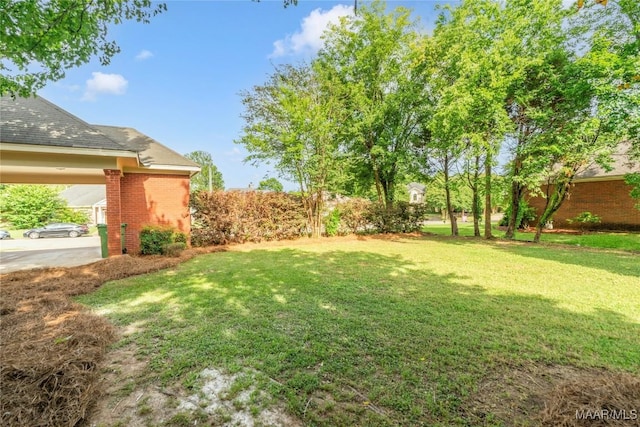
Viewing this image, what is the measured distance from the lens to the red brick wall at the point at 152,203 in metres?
9.95

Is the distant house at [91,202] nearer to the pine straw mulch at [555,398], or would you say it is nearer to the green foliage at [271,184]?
the green foliage at [271,184]

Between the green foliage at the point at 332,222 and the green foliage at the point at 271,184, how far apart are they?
283 cm

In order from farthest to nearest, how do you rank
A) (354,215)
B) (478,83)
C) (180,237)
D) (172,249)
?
(354,215) < (478,83) < (180,237) < (172,249)

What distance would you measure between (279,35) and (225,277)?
718 centimetres

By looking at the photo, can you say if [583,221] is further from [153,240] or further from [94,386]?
[153,240]

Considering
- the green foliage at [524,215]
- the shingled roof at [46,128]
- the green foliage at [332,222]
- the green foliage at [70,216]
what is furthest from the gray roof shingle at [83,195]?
the green foliage at [524,215]

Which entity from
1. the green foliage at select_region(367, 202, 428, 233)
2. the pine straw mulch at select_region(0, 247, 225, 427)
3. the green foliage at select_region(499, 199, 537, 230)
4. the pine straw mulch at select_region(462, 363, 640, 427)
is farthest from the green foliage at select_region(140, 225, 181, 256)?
Result: the green foliage at select_region(499, 199, 537, 230)

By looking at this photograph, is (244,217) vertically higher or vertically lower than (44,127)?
lower

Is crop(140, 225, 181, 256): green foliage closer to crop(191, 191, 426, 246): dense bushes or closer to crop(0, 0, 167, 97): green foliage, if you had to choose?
crop(191, 191, 426, 246): dense bushes

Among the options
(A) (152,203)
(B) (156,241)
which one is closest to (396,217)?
(B) (156,241)

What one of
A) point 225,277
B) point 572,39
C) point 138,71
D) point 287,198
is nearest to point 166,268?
point 225,277

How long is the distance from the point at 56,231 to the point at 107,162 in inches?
714

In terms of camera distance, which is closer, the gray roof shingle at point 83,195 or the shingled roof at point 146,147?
the shingled roof at point 146,147

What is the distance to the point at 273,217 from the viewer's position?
12.3 m
